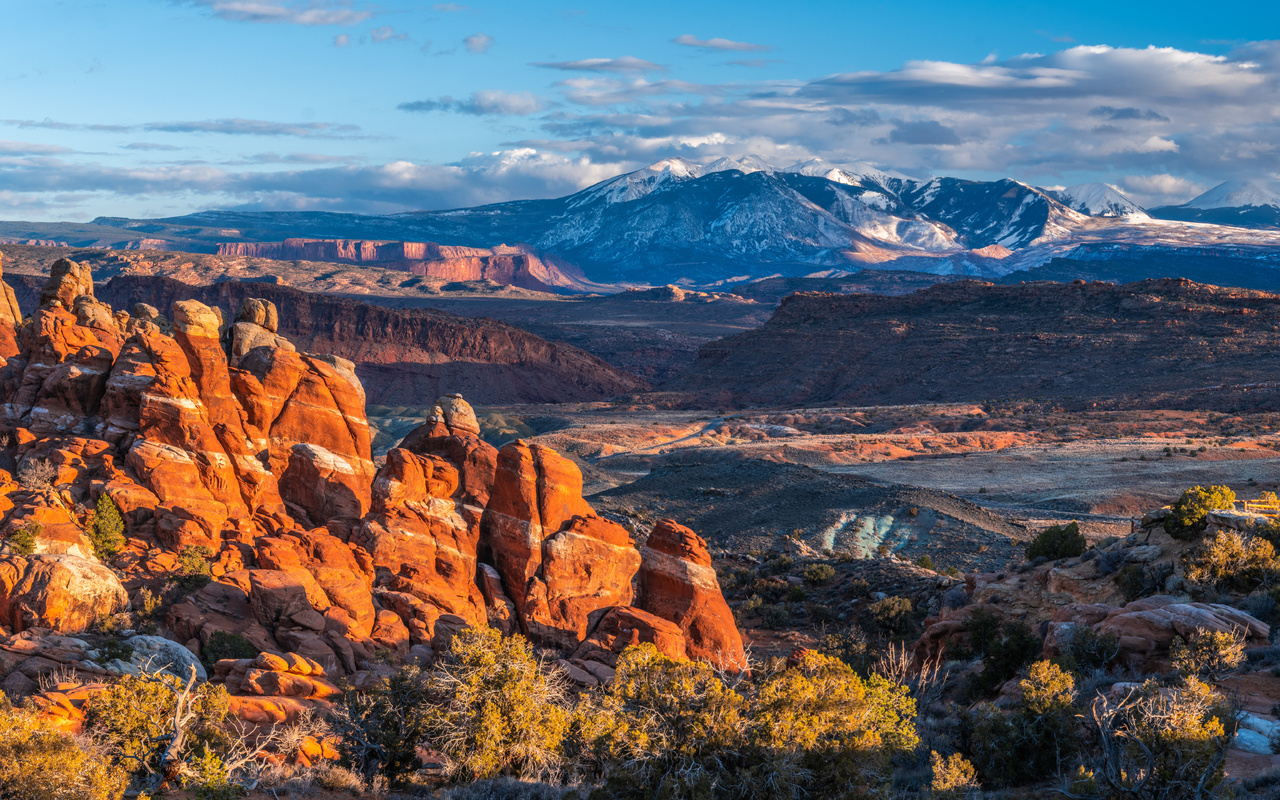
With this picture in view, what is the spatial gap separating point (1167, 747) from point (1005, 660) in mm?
9030

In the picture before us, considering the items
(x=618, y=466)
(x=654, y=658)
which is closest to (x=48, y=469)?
(x=654, y=658)

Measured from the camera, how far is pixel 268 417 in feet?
84.0

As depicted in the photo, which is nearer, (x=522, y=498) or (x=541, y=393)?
(x=522, y=498)

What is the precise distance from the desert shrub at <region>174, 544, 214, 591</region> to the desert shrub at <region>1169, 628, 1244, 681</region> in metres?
20.7

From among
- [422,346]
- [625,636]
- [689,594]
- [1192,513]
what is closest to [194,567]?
[625,636]

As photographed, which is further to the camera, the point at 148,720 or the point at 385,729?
the point at 385,729

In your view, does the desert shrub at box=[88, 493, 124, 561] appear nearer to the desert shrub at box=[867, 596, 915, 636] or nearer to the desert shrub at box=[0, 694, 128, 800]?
the desert shrub at box=[0, 694, 128, 800]

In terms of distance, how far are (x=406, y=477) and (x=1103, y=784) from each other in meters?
17.7

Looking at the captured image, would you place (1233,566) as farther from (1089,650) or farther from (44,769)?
(44,769)

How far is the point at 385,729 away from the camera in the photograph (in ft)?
51.3

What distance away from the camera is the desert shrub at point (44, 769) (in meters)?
11.2

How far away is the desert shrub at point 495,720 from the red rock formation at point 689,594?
344 inches

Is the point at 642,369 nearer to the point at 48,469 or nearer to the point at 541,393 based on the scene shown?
the point at 541,393

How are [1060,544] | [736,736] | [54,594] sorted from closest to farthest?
[736,736] → [54,594] → [1060,544]
